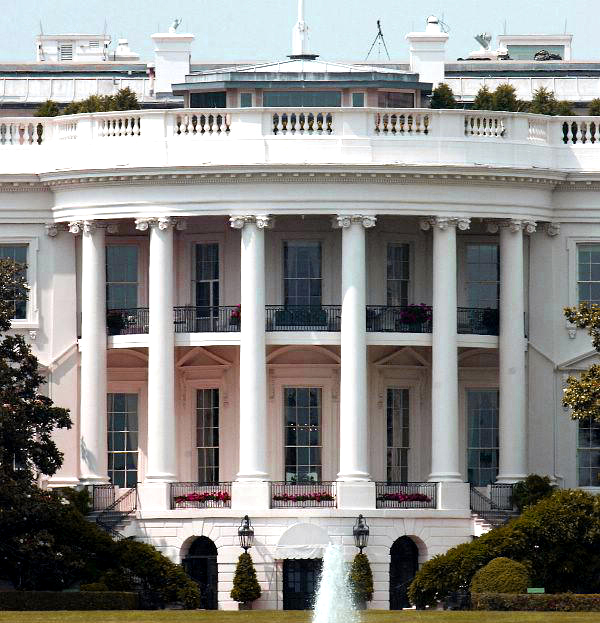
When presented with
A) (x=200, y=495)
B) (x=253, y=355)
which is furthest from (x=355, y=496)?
(x=253, y=355)

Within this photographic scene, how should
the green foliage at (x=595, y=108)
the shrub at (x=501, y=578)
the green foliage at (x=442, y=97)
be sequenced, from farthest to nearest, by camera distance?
the green foliage at (x=595, y=108), the green foliage at (x=442, y=97), the shrub at (x=501, y=578)

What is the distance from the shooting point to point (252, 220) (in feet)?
250

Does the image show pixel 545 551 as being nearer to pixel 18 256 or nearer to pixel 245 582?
pixel 245 582

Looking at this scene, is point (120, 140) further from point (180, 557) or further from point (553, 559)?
point (553, 559)

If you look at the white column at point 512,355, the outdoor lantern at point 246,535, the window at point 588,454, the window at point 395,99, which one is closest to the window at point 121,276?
the window at point 395,99

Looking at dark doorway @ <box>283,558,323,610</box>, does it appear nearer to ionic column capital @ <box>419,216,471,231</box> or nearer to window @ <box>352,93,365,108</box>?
ionic column capital @ <box>419,216,471,231</box>

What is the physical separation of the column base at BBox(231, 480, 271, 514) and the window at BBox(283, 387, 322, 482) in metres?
3.32

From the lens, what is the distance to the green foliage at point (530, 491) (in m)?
75.6

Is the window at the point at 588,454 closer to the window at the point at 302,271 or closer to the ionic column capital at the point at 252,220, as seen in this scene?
the window at the point at 302,271

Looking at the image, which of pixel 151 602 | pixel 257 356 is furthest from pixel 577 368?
pixel 151 602

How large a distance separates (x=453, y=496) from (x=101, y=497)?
9.15 meters

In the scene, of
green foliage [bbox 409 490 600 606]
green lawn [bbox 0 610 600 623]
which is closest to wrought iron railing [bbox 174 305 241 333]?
green foliage [bbox 409 490 600 606]

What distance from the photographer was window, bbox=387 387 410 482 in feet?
261

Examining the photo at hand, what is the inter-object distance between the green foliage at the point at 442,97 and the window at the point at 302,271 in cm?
787
